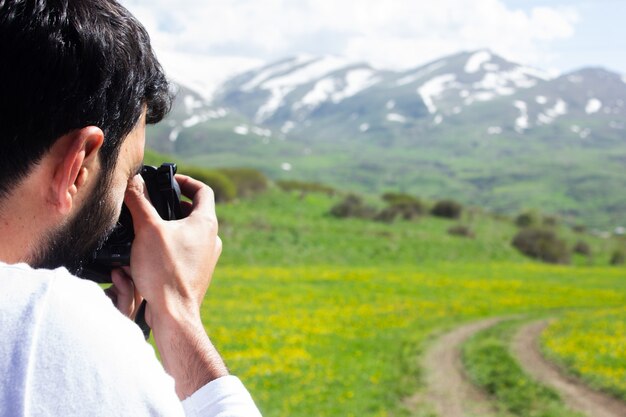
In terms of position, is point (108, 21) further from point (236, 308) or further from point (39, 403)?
point (236, 308)

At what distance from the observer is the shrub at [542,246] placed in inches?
2277

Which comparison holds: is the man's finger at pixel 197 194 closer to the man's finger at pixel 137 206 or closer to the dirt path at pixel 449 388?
the man's finger at pixel 137 206

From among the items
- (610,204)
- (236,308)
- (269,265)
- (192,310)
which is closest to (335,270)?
(269,265)

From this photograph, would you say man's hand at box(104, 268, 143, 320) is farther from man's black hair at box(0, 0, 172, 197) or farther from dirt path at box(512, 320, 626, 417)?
dirt path at box(512, 320, 626, 417)

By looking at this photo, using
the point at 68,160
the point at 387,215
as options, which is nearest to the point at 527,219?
the point at 387,215

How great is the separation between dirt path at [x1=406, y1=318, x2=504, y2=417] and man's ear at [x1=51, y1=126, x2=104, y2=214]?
11491 mm

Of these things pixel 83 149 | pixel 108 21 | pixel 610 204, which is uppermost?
pixel 108 21

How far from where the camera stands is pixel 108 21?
1.37m

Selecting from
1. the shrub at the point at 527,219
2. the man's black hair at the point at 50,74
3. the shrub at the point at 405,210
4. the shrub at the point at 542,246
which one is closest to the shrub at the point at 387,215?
the shrub at the point at 405,210

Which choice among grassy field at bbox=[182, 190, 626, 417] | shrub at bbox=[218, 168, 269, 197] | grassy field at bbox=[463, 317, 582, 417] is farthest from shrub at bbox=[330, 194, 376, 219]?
grassy field at bbox=[463, 317, 582, 417]

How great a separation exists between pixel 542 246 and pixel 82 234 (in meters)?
60.2

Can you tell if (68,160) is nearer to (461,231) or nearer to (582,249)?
(461,231)

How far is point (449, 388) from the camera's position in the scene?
13.8 metres

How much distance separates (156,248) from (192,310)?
17cm
